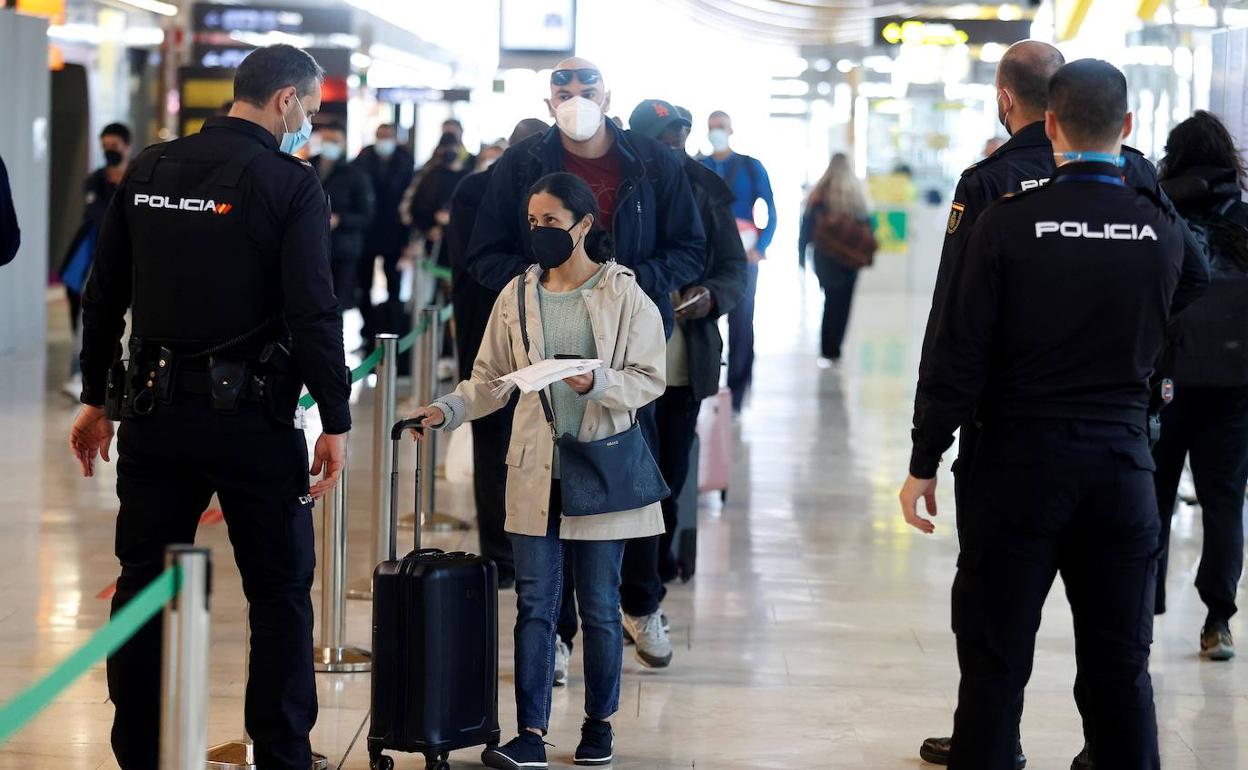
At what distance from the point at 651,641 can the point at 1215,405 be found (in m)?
2.09

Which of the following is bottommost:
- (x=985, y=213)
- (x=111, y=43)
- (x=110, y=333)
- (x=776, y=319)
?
(x=776, y=319)

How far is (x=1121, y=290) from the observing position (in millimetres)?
3285

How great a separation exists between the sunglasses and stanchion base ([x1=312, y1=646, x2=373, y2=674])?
6.19ft

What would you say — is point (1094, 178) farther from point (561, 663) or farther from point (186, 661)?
point (561, 663)

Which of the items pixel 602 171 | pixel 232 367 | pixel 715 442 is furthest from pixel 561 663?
pixel 715 442

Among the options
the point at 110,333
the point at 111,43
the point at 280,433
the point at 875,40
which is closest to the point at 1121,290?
the point at 280,433

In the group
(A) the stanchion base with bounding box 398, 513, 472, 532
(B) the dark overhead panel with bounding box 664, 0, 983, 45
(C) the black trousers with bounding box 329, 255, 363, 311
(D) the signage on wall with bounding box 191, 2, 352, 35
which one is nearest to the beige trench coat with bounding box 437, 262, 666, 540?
(A) the stanchion base with bounding box 398, 513, 472, 532

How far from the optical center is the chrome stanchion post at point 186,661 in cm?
256

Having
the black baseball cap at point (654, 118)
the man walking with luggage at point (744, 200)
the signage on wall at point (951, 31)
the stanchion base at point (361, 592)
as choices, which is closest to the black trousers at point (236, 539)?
the stanchion base at point (361, 592)

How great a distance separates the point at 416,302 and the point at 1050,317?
8781mm

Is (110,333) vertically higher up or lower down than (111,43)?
lower down

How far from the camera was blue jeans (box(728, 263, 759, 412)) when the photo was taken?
10.2 m

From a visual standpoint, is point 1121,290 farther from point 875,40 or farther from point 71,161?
point 71,161

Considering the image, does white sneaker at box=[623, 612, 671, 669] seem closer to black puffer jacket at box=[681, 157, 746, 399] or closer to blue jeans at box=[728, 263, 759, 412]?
black puffer jacket at box=[681, 157, 746, 399]
